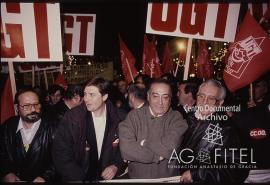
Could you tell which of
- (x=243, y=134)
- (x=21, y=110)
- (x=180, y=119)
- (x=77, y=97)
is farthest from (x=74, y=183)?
(x=243, y=134)

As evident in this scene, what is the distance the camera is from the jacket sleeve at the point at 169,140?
4.01 meters

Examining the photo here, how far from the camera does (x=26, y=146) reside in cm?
423

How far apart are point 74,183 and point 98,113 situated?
39.2 inches

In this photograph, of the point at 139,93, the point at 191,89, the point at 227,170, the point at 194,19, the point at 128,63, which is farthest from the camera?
the point at 128,63

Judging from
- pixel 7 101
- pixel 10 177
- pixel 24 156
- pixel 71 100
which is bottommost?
pixel 10 177

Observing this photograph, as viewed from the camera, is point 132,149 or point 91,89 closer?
point 132,149

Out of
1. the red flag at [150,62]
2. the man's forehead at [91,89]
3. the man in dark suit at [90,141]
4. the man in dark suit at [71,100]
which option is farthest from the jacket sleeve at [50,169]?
the red flag at [150,62]

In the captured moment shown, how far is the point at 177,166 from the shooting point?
430cm

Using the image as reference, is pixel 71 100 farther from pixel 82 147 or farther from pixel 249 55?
pixel 249 55

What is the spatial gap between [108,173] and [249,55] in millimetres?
2760

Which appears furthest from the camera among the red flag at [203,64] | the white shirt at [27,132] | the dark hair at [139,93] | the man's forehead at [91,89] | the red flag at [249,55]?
the red flag at [203,64]

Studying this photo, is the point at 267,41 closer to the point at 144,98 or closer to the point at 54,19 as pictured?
the point at 144,98

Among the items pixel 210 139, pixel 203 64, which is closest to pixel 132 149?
pixel 210 139

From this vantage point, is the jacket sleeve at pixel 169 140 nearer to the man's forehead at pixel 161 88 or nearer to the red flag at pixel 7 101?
the man's forehead at pixel 161 88
